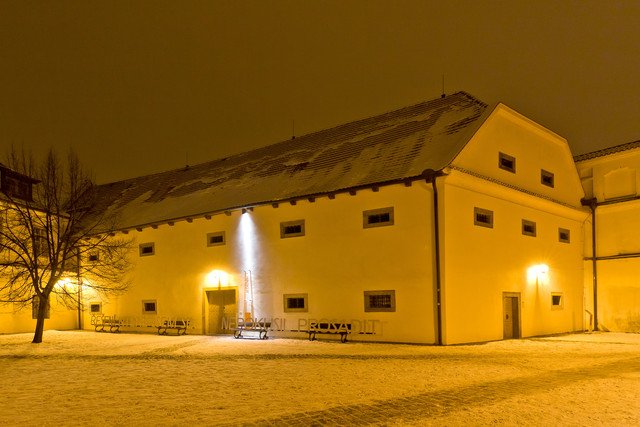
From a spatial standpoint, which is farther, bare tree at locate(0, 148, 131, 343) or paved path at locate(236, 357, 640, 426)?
bare tree at locate(0, 148, 131, 343)

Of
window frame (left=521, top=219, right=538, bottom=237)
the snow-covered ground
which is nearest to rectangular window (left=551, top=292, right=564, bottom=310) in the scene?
window frame (left=521, top=219, right=538, bottom=237)

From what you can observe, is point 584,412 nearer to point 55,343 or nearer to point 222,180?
point 55,343

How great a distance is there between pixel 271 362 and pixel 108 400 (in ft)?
17.2

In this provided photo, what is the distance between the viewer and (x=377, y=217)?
19.0 metres

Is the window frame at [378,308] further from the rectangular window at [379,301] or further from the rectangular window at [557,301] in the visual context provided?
the rectangular window at [557,301]

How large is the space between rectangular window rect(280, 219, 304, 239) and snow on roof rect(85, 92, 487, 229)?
3.20 feet

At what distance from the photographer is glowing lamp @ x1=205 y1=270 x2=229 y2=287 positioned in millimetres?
23328

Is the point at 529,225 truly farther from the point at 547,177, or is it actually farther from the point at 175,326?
the point at 175,326

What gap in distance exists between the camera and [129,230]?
27234mm

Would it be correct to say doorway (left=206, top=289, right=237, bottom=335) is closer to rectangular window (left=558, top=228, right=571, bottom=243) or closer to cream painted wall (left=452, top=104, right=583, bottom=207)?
cream painted wall (left=452, top=104, right=583, bottom=207)

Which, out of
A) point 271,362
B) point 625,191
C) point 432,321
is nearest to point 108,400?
point 271,362

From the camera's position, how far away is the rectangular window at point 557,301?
22609 millimetres

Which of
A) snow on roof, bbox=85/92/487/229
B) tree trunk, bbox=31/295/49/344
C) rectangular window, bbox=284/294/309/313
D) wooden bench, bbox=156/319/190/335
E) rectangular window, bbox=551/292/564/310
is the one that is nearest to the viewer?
snow on roof, bbox=85/92/487/229

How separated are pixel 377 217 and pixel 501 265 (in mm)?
4756
